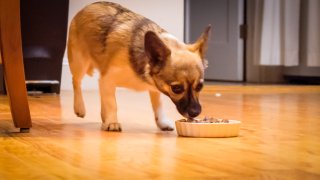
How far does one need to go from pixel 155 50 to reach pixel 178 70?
0.35 ft

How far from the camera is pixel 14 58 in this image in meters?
1.93

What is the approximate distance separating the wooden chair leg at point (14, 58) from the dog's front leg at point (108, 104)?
0.90 feet

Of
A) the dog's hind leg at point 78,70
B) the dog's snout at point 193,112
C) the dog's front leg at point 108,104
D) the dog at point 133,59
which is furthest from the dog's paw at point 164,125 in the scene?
the dog's hind leg at point 78,70

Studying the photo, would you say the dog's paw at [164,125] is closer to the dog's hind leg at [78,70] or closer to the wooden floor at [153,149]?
the wooden floor at [153,149]

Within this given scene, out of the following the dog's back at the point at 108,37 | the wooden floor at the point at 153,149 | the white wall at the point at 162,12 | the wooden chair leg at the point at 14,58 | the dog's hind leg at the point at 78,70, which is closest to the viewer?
the wooden floor at the point at 153,149

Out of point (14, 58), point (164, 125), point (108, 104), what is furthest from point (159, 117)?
point (14, 58)

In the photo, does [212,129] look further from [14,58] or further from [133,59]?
[14,58]

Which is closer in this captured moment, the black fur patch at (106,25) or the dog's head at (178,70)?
the dog's head at (178,70)

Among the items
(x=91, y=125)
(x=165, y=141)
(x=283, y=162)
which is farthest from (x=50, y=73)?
(x=283, y=162)

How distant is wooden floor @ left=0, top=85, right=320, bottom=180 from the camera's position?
50.8 inches

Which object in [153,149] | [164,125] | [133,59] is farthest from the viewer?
[164,125]

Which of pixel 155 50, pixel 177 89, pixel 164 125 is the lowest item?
pixel 164 125

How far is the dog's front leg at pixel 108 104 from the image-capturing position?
214 cm

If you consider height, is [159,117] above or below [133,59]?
below
